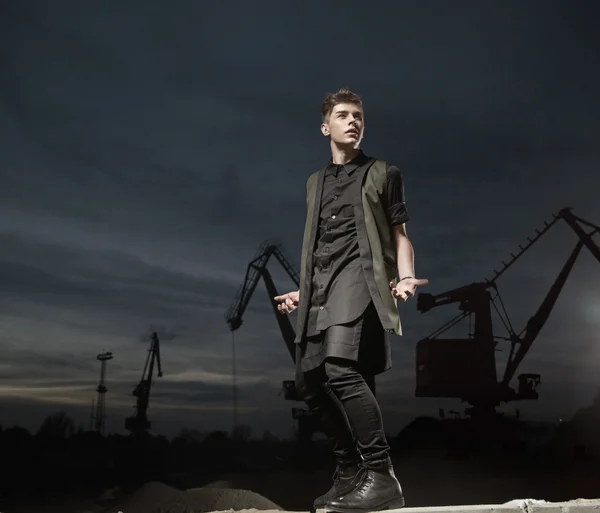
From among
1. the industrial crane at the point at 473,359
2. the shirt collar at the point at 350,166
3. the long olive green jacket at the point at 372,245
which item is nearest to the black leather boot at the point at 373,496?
the long olive green jacket at the point at 372,245

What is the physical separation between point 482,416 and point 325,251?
951cm

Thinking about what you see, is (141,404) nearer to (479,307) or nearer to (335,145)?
(479,307)

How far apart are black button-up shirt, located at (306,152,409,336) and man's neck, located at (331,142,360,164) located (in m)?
0.05

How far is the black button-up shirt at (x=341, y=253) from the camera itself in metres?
2.55

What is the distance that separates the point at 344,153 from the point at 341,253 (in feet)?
1.68

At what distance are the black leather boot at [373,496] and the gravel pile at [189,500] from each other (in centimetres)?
450

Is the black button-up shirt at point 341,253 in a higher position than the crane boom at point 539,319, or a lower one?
lower

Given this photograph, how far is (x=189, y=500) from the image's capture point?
25.6 ft

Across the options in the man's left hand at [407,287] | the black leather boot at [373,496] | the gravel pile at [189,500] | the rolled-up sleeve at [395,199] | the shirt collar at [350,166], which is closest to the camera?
the black leather boot at [373,496]

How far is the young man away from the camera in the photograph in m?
2.47

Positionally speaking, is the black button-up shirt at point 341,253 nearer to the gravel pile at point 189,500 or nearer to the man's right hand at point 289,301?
the man's right hand at point 289,301

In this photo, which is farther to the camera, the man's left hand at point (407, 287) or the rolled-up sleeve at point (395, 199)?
the rolled-up sleeve at point (395, 199)

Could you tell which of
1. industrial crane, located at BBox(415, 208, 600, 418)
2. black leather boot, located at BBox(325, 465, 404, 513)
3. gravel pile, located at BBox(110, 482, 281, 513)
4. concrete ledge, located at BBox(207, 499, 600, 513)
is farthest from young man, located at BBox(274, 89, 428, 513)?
industrial crane, located at BBox(415, 208, 600, 418)

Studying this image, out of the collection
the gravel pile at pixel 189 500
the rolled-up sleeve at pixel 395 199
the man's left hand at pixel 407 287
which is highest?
the rolled-up sleeve at pixel 395 199
